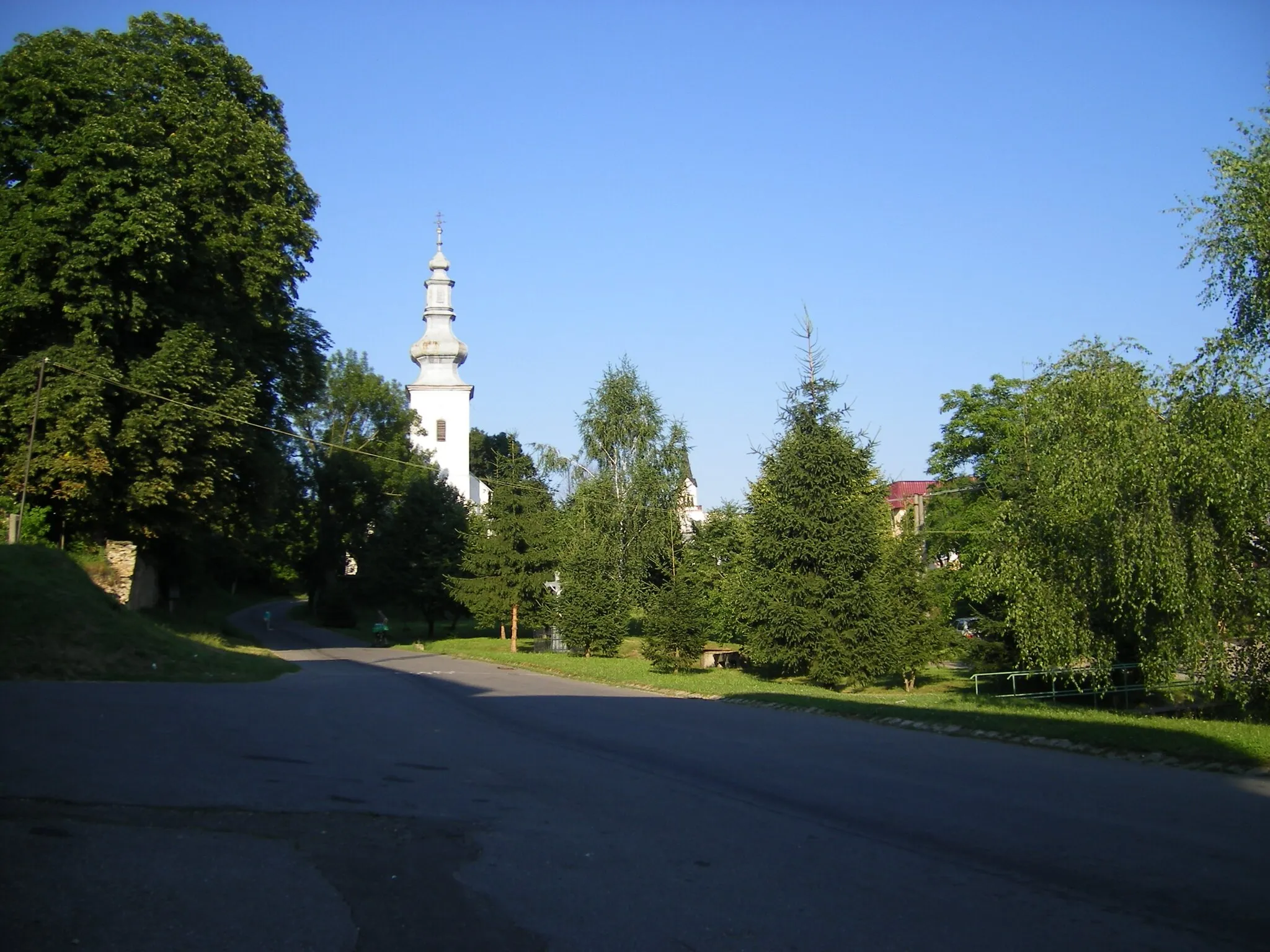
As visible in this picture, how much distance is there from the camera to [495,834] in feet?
25.3

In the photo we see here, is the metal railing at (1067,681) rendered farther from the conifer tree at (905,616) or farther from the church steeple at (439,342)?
the church steeple at (439,342)

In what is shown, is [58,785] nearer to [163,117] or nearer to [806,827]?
[806,827]

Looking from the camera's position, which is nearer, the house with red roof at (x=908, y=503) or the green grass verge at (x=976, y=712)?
the green grass verge at (x=976, y=712)

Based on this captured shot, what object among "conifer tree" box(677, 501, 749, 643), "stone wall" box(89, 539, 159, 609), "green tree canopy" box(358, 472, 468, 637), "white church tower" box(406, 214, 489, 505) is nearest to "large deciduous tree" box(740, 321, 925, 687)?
"conifer tree" box(677, 501, 749, 643)

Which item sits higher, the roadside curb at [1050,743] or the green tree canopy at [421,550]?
the green tree canopy at [421,550]

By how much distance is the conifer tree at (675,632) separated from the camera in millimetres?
30078

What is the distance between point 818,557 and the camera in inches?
1101

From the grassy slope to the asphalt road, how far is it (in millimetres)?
5037

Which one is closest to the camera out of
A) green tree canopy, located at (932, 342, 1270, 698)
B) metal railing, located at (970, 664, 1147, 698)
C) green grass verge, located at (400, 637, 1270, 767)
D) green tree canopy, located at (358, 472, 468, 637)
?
green grass verge, located at (400, 637, 1270, 767)

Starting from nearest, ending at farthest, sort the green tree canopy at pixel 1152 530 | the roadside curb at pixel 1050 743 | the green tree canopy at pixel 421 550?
the roadside curb at pixel 1050 743
the green tree canopy at pixel 1152 530
the green tree canopy at pixel 421 550

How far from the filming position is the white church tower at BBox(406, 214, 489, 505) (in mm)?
79250

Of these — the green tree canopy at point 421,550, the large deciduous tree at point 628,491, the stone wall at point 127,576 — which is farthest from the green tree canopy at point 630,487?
the stone wall at point 127,576

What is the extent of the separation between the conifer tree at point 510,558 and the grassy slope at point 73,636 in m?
22.2

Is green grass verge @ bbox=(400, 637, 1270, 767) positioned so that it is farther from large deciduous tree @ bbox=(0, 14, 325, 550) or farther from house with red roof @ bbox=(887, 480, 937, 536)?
large deciduous tree @ bbox=(0, 14, 325, 550)
